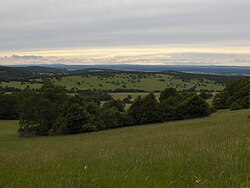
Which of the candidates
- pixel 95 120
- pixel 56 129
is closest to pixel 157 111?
pixel 95 120

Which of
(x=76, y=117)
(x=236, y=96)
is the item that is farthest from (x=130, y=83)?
(x=76, y=117)

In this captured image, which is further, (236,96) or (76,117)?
(236,96)

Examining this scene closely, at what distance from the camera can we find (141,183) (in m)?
4.71

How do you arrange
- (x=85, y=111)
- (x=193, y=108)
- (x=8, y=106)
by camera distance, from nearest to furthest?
(x=85, y=111) → (x=193, y=108) → (x=8, y=106)

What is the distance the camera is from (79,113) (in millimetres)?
54625

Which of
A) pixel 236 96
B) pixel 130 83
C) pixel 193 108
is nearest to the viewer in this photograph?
pixel 193 108

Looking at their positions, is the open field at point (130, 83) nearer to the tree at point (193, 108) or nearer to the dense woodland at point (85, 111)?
the dense woodland at point (85, 111)

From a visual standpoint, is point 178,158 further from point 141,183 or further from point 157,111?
point 157,111

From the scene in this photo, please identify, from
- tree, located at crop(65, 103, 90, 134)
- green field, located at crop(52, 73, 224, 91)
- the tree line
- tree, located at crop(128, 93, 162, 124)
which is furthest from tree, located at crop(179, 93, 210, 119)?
green field, located at crop(52, 73, 224, 91)

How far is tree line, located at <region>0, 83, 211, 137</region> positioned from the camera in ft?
176

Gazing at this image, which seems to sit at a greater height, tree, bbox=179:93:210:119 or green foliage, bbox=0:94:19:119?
tree, bbox=179:93:210:119

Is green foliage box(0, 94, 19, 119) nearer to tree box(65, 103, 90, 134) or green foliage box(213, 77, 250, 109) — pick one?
tree box(65, 103, 90, 134)

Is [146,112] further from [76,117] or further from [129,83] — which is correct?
[129,83]

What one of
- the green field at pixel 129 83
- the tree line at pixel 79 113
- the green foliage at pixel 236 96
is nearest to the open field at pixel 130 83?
the green field at pixel 129 83
